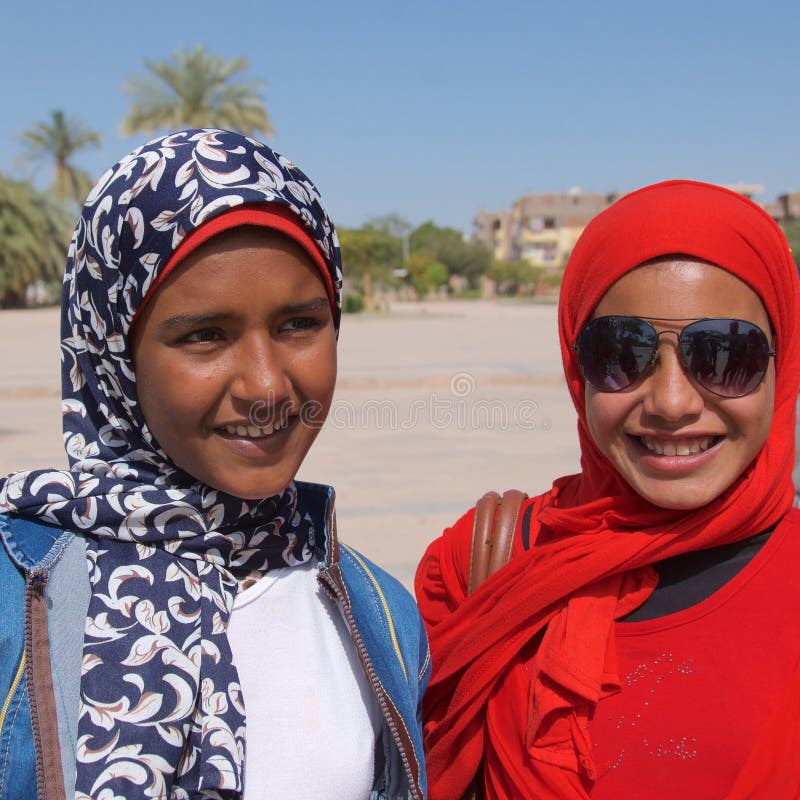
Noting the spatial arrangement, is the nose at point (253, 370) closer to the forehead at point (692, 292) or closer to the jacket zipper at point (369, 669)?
Answer: the jacket zipper at point (369, 669)

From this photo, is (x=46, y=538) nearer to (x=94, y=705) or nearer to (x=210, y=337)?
(x=94, y=705)

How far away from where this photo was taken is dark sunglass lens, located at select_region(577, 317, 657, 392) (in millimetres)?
1624

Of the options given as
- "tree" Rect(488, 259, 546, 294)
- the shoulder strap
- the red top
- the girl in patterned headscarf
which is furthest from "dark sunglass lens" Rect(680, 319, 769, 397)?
"tree" Rect(488, 259, 546, 294)

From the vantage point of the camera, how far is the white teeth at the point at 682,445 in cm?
163

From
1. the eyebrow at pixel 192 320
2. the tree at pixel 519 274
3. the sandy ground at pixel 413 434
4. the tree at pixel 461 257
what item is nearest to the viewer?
the eyebrow at pixel 192 320

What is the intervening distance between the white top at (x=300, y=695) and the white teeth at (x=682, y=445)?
0.71 m

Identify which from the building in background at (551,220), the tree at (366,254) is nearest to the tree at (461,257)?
the building in background at (551,220)

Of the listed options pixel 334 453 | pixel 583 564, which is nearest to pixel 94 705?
pixel 583 564

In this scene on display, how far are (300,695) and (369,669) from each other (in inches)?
5.3

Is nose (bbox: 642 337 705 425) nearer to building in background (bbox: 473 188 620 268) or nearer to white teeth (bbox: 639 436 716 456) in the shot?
white teeth (bbox: 639 436 716 456)

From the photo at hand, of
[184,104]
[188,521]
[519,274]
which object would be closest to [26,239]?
[184,104]

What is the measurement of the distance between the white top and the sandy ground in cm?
305

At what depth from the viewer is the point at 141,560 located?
4.66 feet

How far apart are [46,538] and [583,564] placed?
1.02 meters
